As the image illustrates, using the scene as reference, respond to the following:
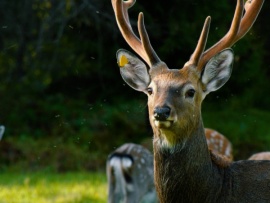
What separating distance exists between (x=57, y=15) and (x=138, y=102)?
6.43 ft

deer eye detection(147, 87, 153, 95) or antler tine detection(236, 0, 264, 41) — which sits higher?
antler tine detection(236, 0, 264, 41)

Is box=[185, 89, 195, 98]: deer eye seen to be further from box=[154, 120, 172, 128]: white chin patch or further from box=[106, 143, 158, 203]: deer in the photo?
box=[106, 143, 158, 203]: deer

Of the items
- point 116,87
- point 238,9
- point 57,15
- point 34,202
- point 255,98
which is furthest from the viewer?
point 255,98

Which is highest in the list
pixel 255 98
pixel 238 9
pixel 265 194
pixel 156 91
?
pixel 238 9

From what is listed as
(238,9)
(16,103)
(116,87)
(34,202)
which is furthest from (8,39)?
(238,9)

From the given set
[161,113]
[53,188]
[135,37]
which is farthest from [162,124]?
[53,188]

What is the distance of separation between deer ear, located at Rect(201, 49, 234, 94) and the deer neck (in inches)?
15.0

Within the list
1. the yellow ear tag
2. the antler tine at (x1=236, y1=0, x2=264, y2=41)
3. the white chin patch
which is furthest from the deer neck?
the antler tine at (x1=236, y1=0, x2=264, y2=41)

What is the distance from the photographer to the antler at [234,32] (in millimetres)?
5056

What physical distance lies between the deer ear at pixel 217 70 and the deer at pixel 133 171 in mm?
2898

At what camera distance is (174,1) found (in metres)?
14.2

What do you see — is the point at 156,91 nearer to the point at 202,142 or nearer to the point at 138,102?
the point at 202,142

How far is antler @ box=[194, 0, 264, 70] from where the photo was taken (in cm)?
506

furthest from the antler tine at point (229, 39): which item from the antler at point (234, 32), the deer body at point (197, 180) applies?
the deer body at point (197, 180)
